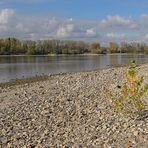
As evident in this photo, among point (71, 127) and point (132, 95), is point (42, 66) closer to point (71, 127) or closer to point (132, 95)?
point (132, 95)

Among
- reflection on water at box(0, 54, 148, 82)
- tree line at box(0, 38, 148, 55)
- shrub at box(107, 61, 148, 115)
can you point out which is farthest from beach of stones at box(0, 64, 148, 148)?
tree line at box(0, 38, 148, 55)

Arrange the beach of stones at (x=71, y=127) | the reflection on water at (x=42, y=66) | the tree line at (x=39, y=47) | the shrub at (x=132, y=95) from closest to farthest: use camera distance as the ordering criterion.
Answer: the beach of stones at (x=71, y=127), the shrub at (x=132, y=95), the reflection on water at (x=42, y=66), the tree line at (x=39, y=47)

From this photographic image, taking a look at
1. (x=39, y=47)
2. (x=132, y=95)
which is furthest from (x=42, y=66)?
(x=39, y=47)

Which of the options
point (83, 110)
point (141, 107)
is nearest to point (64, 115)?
point (83, 110)

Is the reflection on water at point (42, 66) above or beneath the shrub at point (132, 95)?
beneath

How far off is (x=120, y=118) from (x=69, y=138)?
8.49 feet

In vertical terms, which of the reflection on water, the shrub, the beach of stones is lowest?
the reflection on water

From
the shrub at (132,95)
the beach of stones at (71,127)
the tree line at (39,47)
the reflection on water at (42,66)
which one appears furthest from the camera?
the tree line at (39,47)

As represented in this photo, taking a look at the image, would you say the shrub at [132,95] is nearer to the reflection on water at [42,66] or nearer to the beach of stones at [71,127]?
the beach of stones at [71,127]

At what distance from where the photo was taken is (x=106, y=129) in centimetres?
1109

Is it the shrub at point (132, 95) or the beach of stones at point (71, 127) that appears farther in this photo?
the shrub at point (132, 95)

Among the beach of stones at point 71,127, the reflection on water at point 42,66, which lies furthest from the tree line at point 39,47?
the beach of stones at point 71,127

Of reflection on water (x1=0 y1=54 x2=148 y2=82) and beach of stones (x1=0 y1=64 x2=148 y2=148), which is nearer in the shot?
beach of stones (x1=0 y1=64 x2=148 y2=148)

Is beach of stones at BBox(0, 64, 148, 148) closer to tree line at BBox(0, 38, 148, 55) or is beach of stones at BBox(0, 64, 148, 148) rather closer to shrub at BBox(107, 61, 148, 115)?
shrub at BBox(107, 61, 148, 115)
